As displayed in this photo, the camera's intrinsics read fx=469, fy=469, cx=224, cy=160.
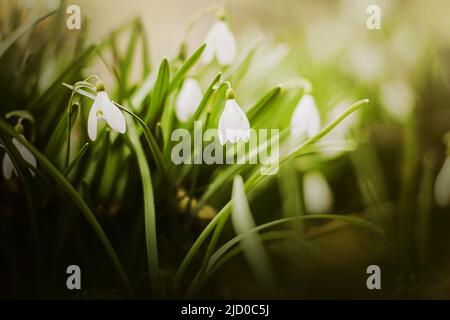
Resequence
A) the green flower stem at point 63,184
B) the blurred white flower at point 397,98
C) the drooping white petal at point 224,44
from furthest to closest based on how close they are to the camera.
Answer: the blurred white flower at point 397,98 < the drooping white petal at point 224,44 < the green flower stem at point 63,184

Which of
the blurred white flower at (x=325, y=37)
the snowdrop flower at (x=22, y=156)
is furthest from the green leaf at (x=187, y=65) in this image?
the blurred white flower at (x=325, y=37)

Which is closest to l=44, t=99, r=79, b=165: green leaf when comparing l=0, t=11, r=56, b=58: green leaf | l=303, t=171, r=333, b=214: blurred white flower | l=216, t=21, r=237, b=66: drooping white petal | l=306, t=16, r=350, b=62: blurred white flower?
l=0, t=11, r=56, b=58: green leaf

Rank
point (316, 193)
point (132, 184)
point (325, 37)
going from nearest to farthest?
point (132, 184) < point (316, 193) < point (325, 37)

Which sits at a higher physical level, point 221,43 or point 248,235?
point 221,43

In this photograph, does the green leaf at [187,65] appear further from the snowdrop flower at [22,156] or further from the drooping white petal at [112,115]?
the snowdrop flower at [22,156]

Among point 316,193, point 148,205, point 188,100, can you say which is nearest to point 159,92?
point 188,100

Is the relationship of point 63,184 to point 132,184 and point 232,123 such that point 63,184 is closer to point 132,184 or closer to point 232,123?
point 132,184
